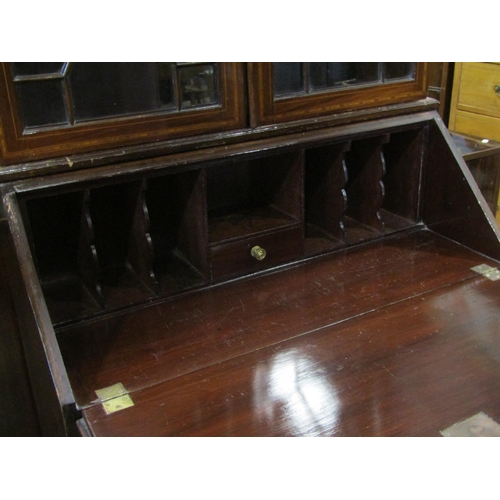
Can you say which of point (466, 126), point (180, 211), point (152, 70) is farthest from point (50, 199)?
point (466, 126)

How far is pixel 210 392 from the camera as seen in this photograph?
3.80 feet

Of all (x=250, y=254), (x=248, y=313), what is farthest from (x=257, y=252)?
(x=248, y=313)

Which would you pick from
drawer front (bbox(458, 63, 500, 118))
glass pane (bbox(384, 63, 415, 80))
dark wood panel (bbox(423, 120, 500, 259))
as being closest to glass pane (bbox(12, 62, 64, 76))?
glass pane (bbox(384, 63, 415, 80))

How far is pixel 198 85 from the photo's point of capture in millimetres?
1337

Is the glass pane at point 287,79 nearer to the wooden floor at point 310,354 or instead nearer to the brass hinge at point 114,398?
the wooden floor at point 310,354

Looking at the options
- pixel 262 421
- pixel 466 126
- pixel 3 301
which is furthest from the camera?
pixel 466 126

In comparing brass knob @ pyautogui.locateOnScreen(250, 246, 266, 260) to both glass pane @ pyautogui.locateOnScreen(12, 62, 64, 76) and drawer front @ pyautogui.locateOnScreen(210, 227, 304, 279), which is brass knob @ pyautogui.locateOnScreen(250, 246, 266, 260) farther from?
glass pane @ pyautogui.locateOnScreen(12, 62, 64, 76)

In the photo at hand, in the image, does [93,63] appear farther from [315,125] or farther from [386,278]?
[386,278]

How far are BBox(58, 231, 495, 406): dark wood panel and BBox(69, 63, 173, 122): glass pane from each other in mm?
428

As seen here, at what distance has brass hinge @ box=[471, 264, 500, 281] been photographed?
1495mm

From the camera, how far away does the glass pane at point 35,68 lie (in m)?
1.15

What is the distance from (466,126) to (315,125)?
182cm

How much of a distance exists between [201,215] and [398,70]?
0.63 meters

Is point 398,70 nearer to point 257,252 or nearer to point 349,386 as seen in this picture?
point 257,252
